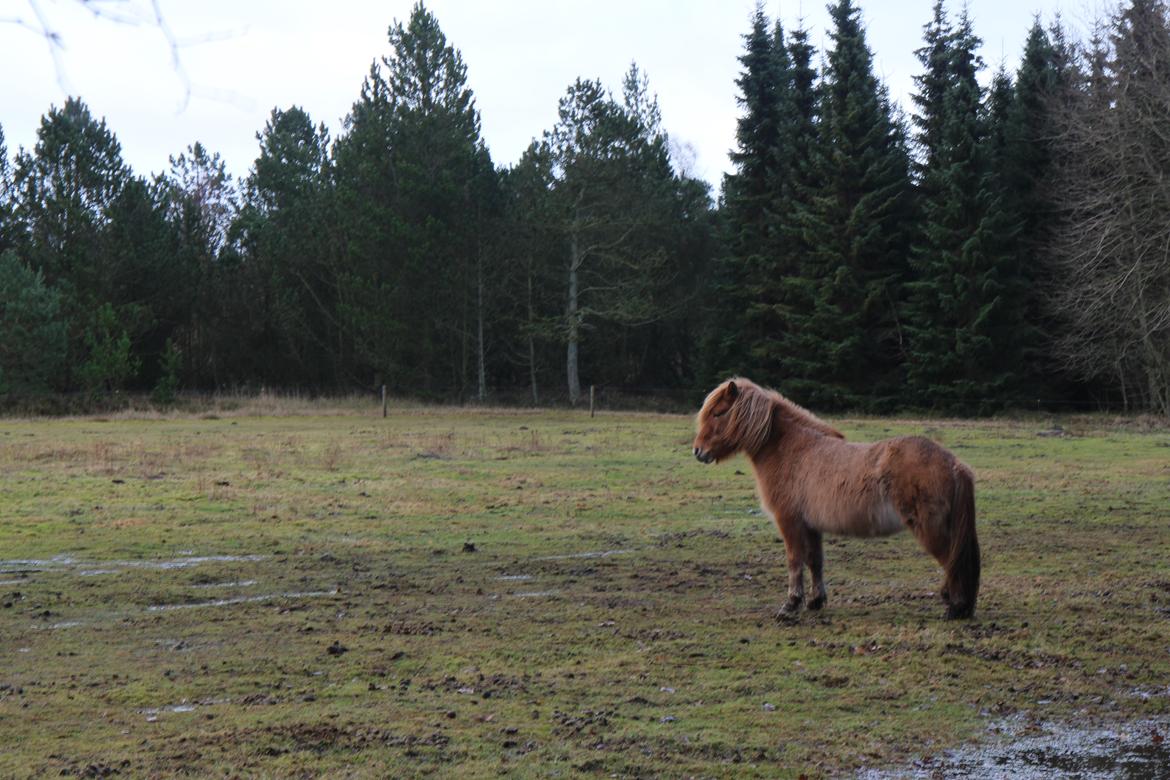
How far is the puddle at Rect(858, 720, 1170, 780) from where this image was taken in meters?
4.84

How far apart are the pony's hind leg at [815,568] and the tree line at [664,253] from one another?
27.8 m

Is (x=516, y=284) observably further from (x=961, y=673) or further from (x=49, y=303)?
(x=961, y=673)

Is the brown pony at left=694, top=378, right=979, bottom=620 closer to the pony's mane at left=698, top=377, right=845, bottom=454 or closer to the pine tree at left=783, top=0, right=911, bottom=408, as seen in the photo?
the pony's mane at left=698, top=377, right=845, bottom=454

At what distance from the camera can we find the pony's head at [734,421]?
28.4 feet

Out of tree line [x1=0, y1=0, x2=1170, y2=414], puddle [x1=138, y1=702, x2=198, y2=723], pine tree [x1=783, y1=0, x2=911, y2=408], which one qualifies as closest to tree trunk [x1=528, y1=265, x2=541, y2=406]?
tree line [x1=0, y1=0, x2=1170, y2=414]

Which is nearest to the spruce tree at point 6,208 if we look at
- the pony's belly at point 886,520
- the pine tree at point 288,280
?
the pine tree at point 288,280

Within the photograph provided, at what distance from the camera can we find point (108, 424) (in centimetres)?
3319

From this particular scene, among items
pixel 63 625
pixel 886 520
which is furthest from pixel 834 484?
pixel 63 625

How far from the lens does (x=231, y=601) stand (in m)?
8.92

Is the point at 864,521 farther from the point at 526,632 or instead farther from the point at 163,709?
the point at 163,709

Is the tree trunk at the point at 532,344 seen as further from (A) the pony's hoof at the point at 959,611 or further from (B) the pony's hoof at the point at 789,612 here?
(A) the pony's hoof at the point at 959,611

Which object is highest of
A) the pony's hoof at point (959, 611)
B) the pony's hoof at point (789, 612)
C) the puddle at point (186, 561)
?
the pony's hoof at point (959, 611)

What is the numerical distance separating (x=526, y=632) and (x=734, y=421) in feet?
7.53

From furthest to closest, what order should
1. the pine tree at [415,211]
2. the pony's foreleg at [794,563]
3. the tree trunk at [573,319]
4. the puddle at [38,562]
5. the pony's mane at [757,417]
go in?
the tree trunk at [573,319]
the pine tree at [415,211]
the puddle at [38,562]
the pony's mane at [757,417]
the pony's foreleg at [794,563]
